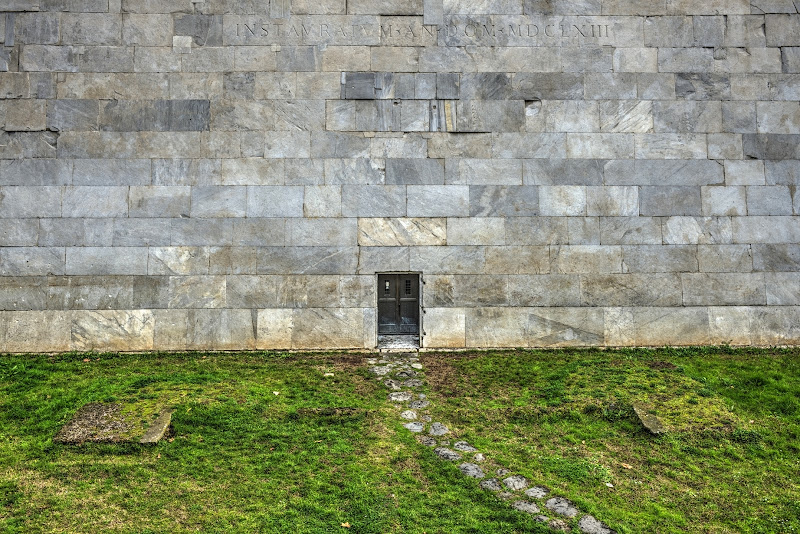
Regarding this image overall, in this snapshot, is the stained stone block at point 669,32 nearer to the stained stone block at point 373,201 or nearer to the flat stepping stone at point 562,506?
the stained stone block at point 373,201

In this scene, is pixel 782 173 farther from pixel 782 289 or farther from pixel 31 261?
pixel 31 261

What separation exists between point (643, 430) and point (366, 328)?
228 inches

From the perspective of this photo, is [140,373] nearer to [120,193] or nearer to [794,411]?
[120,193]

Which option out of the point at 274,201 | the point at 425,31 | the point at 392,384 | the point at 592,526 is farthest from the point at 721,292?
the point at 274,201

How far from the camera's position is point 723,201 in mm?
11766

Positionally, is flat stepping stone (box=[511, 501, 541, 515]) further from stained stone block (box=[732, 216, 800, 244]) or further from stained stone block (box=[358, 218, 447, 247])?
stained stone block (box=[732, 216, 800, 244])

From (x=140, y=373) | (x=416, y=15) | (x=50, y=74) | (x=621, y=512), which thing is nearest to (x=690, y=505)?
(x=621, y=512)

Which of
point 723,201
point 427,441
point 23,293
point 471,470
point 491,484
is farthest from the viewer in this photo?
point 723,201

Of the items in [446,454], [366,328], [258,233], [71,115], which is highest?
[71,115]

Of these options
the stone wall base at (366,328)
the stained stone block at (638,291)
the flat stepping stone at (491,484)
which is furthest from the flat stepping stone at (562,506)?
the stained stone block at (638,291)

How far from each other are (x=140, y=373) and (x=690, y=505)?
9.18 metres

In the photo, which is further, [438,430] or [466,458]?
[438,430]

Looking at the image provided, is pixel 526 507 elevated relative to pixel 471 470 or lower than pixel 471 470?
lower

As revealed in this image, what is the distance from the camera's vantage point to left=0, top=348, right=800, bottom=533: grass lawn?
595cm
